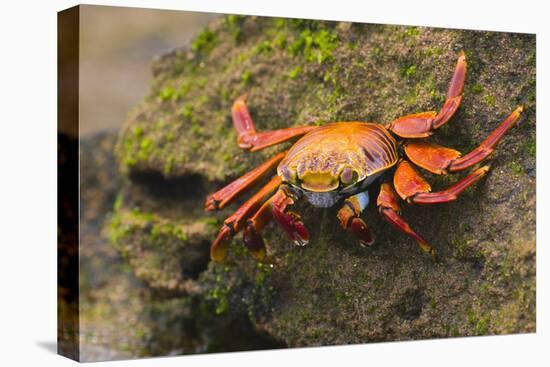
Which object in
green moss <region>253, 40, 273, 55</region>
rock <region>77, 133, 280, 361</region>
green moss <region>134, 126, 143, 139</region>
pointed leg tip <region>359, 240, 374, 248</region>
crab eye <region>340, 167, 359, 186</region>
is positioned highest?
green moss <region>253, 40, 273, 55</region>

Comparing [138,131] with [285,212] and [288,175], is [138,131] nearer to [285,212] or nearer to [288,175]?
[285,212]

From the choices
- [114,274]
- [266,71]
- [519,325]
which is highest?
[266,71]

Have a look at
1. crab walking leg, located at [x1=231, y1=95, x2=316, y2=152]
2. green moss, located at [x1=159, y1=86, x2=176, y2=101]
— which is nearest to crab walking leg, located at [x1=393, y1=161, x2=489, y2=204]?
crab walking leg, located at [x1=231, y1=95, x2=316, y2=152]

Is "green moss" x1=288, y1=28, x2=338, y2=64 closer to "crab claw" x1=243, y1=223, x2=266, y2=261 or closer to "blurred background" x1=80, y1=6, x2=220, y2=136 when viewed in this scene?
"crab claw" x1=243, y1=223, x2=266, y2=261

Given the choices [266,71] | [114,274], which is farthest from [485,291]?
[114,274]

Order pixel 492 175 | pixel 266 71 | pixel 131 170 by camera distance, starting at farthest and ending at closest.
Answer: pixel 131 170 < pixel 266 71 < pixel 492 175

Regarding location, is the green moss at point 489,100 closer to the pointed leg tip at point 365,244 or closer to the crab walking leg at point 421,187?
the crab walking leg at point 421,187

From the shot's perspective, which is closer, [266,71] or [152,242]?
[266,71]

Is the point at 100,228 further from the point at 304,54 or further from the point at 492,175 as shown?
the point at 492,175

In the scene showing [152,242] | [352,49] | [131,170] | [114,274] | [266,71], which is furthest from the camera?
[114,274]
